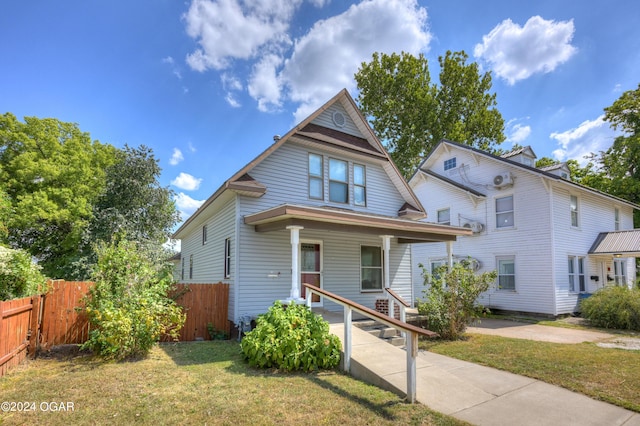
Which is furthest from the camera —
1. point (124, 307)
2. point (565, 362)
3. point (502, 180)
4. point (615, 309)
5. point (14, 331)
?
point (502, 180)

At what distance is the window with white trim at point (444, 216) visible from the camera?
1834 centimetres

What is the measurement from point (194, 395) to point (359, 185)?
28.6 feet

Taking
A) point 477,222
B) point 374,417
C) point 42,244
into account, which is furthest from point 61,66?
point 477,222

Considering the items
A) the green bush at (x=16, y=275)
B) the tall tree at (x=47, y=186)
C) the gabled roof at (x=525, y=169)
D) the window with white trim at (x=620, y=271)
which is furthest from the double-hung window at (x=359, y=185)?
the tall tree at (x=47, y=186)

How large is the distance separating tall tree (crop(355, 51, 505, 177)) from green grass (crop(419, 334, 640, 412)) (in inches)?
775

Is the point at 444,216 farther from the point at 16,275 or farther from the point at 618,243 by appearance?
the point at 16,275

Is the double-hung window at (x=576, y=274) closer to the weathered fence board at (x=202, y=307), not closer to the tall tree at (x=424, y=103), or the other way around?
Answer: the tall tree at (x=424, y=103)

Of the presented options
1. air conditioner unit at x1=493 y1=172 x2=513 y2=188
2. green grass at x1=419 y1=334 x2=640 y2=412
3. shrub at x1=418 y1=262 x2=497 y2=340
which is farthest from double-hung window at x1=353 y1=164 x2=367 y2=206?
air conditioner unit at x1=493 y1=172 x2=513 y2=188

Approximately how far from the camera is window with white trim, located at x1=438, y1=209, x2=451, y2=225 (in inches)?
722

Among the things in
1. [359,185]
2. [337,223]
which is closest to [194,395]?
[337,223]

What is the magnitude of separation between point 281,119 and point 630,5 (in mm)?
12558

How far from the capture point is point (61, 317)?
7168 millimetres

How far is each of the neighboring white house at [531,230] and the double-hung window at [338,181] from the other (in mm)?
7042

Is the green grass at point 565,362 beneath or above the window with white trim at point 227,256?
beneath
